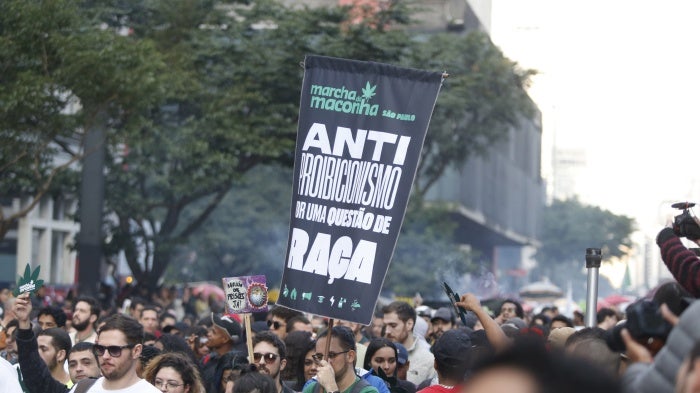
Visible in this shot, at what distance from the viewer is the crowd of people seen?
81.4 inches

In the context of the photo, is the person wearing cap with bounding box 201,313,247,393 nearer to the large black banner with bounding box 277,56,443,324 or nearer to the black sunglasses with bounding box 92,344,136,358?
the large black banner with bounding box 277,56,443,324

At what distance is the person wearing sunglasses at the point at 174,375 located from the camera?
6770 mm

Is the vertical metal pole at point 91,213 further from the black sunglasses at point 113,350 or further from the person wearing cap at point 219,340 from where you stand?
the black sunglasses at point 113,350

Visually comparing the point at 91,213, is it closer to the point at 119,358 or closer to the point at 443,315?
the point at 443,315

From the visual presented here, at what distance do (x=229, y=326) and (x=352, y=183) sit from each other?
139 inches

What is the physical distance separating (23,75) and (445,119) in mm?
20539

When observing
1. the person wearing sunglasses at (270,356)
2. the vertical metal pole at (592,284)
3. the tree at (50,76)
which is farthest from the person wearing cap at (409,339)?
the tree at (50,76)

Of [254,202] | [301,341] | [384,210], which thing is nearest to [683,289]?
[384,210]

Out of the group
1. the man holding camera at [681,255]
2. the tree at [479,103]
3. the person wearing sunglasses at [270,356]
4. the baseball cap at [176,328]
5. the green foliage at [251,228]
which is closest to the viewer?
the man holding camera at [681,255]

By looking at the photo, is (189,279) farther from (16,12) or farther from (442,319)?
(442,319)

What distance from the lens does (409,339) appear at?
424 inches

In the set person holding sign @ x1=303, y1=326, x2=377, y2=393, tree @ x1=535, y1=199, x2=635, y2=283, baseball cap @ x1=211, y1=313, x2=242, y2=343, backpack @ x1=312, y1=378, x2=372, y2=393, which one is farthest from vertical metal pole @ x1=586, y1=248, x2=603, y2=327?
tree @ x1=535, y1=199, x2=635, y2=283

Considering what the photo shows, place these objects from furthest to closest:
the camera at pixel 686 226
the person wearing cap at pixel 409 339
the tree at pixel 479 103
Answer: the tree at pixel 479 103 → the person wearing cap at pixel 409 339 → the camera at pixel 686 226

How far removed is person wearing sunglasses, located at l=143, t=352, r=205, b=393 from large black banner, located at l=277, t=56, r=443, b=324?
23.9 inches
